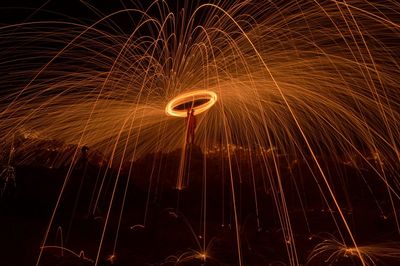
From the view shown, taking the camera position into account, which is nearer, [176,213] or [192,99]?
[192,99]

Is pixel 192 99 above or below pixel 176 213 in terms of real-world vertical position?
above

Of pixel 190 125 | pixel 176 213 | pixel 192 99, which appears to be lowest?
pixel 176 213

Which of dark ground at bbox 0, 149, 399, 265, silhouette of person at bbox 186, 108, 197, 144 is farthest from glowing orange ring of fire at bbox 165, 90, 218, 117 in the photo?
dark ground at bbox 0, 149, 399, 265

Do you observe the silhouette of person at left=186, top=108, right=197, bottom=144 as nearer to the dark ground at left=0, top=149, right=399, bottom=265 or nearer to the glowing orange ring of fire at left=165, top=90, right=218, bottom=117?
the glowing orange ring of fire at left=165, top=90, right=218, bottom=117

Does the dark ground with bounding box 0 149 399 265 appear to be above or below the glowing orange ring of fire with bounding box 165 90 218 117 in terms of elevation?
below

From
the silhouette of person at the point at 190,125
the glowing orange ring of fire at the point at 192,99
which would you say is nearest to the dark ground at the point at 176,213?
the silhouette of person at the point at 190,125

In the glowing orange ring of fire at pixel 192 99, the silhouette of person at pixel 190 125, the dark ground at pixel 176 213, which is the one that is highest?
the glowing orange ring of fire at pixel 192 99

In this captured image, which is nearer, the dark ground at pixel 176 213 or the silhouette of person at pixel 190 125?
the dark ground at pixel 176 213

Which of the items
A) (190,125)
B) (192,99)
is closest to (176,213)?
(190,125)

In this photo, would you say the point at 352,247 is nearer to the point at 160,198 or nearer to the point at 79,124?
the point at 160,198

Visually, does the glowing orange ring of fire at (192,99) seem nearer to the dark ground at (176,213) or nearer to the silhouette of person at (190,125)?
the silhouette of person at (190,125)

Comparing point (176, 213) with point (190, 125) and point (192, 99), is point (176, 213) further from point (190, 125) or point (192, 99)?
point (192, 99)

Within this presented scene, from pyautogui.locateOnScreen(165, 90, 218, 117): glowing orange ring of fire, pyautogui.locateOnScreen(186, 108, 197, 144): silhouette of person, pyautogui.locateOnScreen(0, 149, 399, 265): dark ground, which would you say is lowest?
pyautogui.locateOnScreen(0, 149, 399, 265): dark ground
